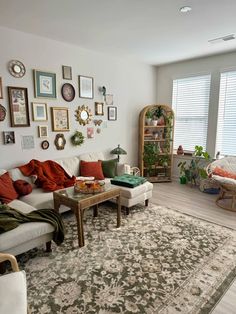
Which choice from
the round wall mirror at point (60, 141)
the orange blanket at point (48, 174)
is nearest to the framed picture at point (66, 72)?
the round wall mirror at point (60, 141)

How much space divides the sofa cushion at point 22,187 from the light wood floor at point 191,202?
2106 mm

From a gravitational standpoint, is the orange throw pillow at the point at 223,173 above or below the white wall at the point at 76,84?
below

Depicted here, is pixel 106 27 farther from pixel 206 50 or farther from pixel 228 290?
pixel 228 290

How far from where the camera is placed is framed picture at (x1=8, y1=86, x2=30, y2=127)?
299cm

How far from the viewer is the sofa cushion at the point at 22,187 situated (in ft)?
9.08

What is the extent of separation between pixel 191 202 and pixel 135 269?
6.82 ft

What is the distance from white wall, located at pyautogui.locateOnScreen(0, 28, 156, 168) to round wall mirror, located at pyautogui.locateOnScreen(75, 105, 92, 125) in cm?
8

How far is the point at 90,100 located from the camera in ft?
13.0

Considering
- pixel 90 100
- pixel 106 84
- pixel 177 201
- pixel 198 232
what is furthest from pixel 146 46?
pixel 198 232

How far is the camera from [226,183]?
337 cm

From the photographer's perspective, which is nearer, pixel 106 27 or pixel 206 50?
pixel 106 27

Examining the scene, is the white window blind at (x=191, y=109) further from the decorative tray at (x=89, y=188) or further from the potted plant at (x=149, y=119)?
the decorative tray at (x=89, y=188)

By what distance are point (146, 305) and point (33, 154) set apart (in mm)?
2569

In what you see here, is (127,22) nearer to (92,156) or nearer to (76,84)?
(76,84)
